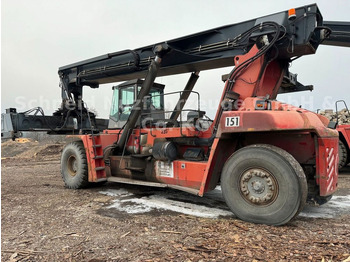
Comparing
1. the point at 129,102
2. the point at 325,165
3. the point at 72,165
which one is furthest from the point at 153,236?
the point at 72,165

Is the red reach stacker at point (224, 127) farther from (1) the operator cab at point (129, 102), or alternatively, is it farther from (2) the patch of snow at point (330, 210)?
(2) the patch of snow at point (330, 210)

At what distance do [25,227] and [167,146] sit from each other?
2.69 metres

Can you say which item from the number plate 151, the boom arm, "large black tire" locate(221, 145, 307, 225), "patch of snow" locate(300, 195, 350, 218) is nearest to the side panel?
"large black tire" locate(221, 145, 307, 225)

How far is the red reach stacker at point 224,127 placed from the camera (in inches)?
152

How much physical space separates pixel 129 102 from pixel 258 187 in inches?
152

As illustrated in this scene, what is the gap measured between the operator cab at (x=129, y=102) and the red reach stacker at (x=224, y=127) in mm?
25

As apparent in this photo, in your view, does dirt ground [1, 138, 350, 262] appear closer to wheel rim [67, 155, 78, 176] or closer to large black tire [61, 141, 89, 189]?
large black tire [61, 141, 89, 189]

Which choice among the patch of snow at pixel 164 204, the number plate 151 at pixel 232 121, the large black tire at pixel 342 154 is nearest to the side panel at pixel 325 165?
the number plate 151 at pixel 232 121

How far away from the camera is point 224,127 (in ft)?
14.0

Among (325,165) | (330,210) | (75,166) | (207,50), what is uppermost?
(207,50)

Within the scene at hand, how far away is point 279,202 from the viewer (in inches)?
147

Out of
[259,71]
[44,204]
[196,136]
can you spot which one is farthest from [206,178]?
[44,204]

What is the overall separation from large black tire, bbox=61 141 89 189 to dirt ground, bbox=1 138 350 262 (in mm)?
1416

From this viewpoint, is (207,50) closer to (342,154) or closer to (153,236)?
(153,236)
